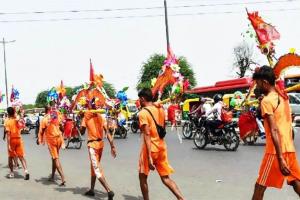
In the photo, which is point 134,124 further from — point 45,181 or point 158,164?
point 158,164

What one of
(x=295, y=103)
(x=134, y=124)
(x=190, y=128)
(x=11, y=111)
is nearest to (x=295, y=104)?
(x=295, y=103)

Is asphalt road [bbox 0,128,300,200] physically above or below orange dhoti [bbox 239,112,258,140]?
below

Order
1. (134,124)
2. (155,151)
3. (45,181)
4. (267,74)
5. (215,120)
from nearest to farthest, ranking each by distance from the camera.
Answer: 1. (267,74)
2. (155,151)
3. (45,181)
4. (215,120)
5. (134,124)

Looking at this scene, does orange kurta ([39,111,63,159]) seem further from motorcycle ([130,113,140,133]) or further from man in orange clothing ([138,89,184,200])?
motorcycle ([130,113,140,133])

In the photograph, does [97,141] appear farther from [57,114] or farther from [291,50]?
[291,50]

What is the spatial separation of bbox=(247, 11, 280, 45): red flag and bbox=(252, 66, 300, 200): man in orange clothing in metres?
1.25

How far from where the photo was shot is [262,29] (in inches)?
253

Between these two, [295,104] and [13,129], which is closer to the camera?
[13,129]

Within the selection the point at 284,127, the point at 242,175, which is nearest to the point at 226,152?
the point at 242,175

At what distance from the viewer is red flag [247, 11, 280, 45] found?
6320 mm

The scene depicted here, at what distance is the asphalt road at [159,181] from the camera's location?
26.2 ft

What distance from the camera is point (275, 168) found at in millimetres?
5020

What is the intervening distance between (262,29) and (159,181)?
4.06 m

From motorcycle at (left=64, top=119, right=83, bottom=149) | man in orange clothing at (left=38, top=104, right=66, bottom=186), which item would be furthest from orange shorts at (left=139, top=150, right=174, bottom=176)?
motorcycle at (left=64, top=119, right=83, bottom=149)
